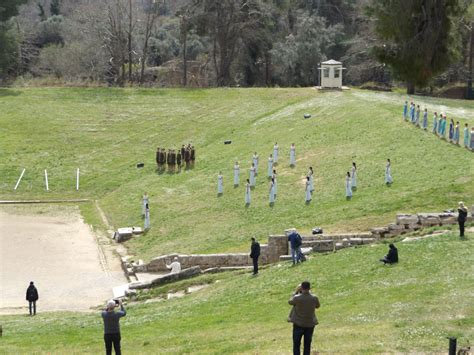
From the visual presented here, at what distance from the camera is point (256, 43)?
80312 millimetres

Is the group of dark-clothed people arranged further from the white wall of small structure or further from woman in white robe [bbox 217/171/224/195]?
the white wall of small structure

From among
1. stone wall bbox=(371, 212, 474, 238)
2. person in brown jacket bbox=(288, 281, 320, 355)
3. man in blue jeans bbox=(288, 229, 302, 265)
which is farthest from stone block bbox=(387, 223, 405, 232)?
person in brown jacket bbox=(288, 281, 320, 355)

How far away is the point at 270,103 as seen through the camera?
63.2m

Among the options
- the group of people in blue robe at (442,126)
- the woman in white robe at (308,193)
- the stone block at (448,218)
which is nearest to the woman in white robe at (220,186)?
the woman in white robe at (308,193)

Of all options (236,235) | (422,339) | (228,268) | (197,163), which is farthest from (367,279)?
(197,163)

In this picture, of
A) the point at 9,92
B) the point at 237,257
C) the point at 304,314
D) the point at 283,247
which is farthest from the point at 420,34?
the point at 304,314

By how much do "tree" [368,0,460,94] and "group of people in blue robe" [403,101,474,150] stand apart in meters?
14.2

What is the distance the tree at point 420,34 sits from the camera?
199ft

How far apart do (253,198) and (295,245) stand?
42.0 ft

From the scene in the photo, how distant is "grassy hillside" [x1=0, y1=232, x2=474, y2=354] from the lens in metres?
19.0

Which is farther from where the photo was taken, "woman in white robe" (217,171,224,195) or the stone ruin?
"woman in white robe" (217,171,224,195)

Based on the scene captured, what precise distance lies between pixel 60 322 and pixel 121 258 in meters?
10.3

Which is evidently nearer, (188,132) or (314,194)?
(314,194)

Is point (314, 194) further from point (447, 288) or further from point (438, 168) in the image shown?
point (447, 288)
